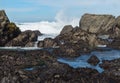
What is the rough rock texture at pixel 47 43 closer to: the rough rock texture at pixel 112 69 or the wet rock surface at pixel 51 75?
the rough rock texture at pixel 112 69

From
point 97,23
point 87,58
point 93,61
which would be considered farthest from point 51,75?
point 97,23

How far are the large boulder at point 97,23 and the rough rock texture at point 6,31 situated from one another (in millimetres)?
40692

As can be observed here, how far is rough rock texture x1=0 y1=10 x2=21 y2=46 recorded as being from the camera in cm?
7438

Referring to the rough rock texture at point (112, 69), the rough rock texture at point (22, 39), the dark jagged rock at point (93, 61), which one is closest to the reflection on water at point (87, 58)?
the dark jagged rock at point (93, 61)

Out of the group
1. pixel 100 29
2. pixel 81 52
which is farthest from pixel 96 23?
pixel 81 52

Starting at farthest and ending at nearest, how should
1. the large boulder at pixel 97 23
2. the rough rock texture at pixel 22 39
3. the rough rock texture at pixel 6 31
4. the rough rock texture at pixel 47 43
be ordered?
the large boulder at pixel 97 23 → the rough rock texture at pixel 6 31 → the rough rock texture at pixel 22 39 → the rough rock texture at pixel 47 43

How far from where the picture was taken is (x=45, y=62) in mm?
46562

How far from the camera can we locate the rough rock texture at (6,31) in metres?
74.4

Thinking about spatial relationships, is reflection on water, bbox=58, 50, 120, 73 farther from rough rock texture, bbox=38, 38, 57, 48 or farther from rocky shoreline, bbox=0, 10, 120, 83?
rough rock texture, bbox=38, 38, 57, 48

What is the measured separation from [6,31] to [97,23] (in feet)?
154

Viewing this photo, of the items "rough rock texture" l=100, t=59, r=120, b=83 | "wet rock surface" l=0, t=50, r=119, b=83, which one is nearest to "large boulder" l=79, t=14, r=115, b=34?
"rough rock texture" l=100, t=59, r=120, b=83

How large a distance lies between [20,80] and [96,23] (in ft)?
283

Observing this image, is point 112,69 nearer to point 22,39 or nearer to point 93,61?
point 93,61

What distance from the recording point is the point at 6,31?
7588cm
